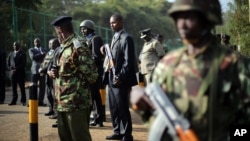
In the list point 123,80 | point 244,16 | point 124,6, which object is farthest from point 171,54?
point 124,6

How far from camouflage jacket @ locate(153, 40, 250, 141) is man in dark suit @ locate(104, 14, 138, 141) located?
12.1 ft

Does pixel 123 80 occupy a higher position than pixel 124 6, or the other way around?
pixel 124 6

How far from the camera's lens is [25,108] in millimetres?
10742

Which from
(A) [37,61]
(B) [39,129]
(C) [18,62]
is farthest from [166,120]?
(C) [18,62]

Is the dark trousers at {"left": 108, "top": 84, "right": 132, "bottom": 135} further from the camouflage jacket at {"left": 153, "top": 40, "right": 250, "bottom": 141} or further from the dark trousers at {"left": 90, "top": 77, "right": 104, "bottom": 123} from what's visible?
the camouflage jacket at {"left": 153, "top": 40, "right": 250, "bottom": 141}

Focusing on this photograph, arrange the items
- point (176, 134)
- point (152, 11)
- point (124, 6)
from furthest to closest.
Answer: point (152, 11), point (124, 6), point (176, 134)

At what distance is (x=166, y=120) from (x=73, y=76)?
244 centimetres

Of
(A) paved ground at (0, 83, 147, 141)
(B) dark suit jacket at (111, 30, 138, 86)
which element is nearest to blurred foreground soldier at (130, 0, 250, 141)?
(B) dark suit jacket at (111, 30, 138, 86)

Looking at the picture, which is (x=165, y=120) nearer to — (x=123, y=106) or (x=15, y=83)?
(x=123, y=106)

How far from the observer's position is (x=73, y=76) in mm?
4582

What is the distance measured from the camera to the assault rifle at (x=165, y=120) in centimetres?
219

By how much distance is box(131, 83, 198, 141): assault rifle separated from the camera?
219cm

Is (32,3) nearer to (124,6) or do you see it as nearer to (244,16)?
(244,16)

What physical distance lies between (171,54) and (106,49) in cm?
408
